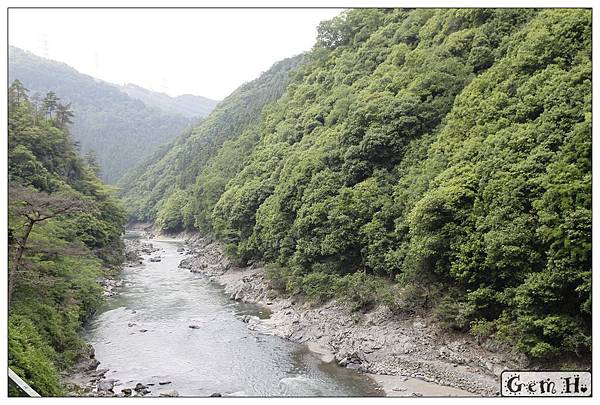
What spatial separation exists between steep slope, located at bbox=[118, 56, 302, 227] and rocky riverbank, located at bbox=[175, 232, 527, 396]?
56930 mm

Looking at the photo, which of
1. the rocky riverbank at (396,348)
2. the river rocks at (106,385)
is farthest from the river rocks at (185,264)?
the river rocks at (106,385)

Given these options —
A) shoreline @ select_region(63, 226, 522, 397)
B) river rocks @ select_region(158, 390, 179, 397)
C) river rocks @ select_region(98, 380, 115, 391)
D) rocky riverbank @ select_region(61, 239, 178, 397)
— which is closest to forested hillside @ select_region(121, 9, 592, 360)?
A: shoreline @ select_region(63, 226, 522, 397)

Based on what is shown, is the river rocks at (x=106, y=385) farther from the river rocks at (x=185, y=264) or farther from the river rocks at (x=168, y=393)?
the river rocks at (x=185, y=264)

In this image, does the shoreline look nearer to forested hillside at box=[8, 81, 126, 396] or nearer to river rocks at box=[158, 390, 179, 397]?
river rocks at box=[158, 390, 179, 397]

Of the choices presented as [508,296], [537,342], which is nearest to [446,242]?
[508,296]

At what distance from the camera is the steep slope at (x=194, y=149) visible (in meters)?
102

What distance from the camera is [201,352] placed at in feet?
91.2

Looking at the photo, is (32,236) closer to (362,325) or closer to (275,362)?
(275,362)

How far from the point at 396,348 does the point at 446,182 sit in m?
8.69

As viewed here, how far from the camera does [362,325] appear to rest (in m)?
A: 29.8

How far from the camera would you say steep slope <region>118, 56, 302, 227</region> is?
102125mm

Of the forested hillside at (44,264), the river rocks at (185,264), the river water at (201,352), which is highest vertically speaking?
the forested hillside at (44,264)

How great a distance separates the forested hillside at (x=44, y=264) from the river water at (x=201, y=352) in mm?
2270

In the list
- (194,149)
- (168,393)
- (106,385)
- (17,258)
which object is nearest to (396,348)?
(168,393)
